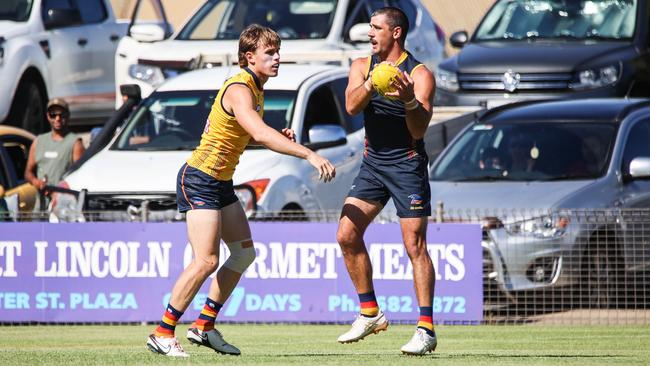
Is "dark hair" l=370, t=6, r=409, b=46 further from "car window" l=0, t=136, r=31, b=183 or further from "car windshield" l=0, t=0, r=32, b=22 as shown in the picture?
"car windshield" l=0, t=0, r=32, b=22

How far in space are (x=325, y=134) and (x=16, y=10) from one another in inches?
229

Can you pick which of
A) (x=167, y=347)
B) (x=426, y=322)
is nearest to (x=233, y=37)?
(x=426, y=322)

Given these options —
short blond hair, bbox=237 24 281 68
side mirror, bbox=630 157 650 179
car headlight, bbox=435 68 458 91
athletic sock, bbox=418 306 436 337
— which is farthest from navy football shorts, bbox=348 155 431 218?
car headlight, bbox=435 68 458 91

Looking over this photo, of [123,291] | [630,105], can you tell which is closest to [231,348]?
[123,291]

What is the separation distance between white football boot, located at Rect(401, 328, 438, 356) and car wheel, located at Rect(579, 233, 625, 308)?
3.85 metres

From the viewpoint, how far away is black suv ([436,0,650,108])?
17969 millimetres

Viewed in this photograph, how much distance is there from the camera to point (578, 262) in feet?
44.7

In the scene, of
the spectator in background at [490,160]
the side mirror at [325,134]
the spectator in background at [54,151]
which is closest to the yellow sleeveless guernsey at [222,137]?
the side mirror at [325,134]

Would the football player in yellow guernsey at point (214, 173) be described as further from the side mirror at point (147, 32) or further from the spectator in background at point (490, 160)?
the side mirror at point (147, 32)

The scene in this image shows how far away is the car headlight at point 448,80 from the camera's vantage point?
1848cm

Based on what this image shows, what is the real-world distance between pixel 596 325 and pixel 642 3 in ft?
21.2

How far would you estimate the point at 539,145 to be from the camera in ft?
49.2

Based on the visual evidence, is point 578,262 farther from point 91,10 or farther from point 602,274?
point 91,10

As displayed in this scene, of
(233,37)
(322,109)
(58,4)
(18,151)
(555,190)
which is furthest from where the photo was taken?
(58,4)
